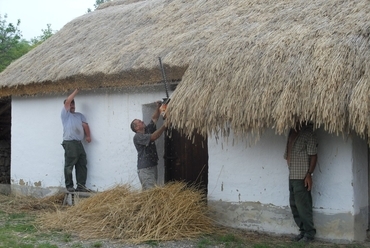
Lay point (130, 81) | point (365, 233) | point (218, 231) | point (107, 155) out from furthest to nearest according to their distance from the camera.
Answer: point (107, 155) < point (130, 81) < point (218, 231) < point (365, 233)

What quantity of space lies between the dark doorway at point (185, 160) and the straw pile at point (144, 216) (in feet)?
3.39

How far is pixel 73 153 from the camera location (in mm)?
9031

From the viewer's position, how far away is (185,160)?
8.72 metres

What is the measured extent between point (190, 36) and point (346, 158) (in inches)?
115

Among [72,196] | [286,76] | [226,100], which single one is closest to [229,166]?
[226,100]

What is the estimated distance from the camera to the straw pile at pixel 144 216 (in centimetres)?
676

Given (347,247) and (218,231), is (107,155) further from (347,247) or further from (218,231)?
(347,247)

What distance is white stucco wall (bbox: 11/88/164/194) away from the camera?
8.62 meters

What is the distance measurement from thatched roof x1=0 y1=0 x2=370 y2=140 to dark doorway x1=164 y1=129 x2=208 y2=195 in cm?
114

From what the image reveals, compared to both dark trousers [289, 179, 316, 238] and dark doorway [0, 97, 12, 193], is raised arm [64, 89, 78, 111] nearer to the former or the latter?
dark doorway [0, 97, 12, 193]

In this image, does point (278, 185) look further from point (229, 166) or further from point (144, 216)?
point (144, 216)

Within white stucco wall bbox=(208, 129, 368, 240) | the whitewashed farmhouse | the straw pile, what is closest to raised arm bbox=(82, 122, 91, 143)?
the whitewashed farmhouse

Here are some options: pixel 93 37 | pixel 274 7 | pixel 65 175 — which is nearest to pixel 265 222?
pixel 274 7

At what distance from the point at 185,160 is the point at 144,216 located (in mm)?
2056
